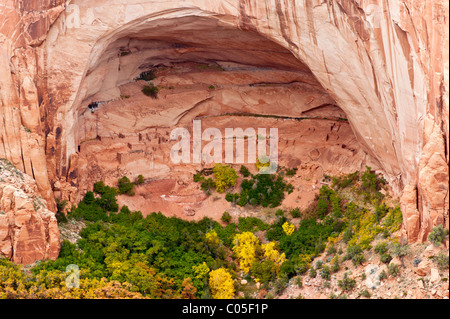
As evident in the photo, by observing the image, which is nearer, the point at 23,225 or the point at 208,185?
the point at 23,225

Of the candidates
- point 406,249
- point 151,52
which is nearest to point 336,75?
point 406,249

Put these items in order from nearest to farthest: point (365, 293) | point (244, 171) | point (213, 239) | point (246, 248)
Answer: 1. point (365, 293)
2. point (246, 248)
3. point (213, 239)
4. point (244, 171)

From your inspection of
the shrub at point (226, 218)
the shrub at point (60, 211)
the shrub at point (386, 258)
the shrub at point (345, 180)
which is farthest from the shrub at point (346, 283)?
the shrub at point (60, 211)

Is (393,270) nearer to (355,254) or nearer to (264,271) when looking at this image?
(355,254)

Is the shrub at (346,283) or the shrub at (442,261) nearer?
the shrub at (442,261)

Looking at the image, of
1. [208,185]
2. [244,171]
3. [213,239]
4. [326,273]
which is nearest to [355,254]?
[326,273]

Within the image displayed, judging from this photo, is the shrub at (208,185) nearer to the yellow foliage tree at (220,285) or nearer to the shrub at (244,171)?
the shrub at (244,171)

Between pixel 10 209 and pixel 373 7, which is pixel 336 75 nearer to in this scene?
pixel 373 7
